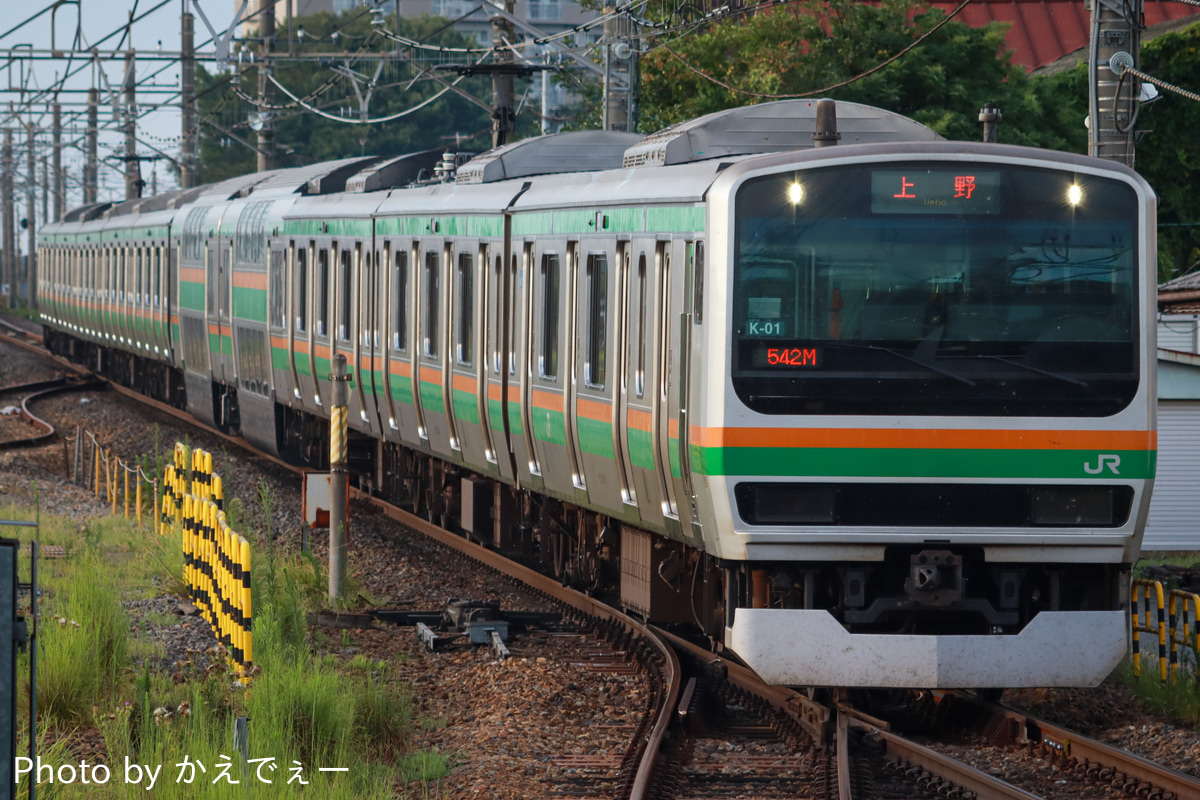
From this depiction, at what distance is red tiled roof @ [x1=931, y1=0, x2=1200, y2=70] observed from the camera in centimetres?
4869

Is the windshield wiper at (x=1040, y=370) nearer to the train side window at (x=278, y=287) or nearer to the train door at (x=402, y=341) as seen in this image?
the train door at (x=402, y=341)

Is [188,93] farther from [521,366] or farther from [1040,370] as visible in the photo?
[1040,370]

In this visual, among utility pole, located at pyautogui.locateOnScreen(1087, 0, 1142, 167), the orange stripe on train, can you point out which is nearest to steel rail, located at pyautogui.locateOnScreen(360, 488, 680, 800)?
the orange stripe on train

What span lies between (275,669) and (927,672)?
3163mm

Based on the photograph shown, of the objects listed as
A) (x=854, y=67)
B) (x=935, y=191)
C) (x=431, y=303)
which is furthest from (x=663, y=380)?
(x=854, y=67)

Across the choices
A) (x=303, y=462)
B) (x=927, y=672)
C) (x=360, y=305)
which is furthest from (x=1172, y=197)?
(x=927, y=672)

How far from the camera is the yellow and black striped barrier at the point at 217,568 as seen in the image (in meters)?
10.1

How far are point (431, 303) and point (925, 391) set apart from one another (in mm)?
6467

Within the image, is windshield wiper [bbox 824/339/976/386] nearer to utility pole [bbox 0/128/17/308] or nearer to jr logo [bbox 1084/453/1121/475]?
jr logo [bbox 1084/453/1121/475]

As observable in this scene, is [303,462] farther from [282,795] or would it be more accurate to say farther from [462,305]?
[282,795]

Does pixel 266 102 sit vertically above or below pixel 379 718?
above

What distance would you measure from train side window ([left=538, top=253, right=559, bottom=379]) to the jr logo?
12.6 feet

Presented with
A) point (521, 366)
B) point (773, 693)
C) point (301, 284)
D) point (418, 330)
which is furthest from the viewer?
point (301, 284)

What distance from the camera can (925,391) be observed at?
28.5ft
